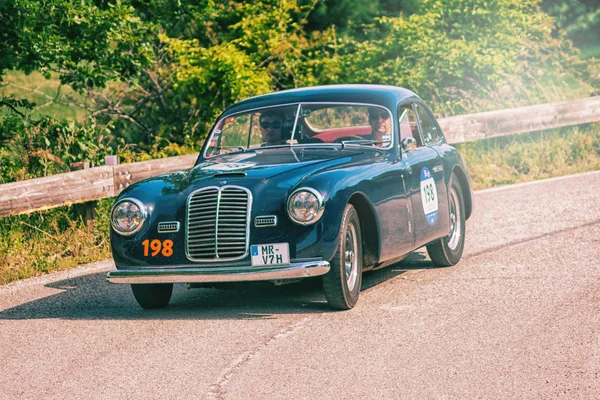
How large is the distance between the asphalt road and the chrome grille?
472 mm

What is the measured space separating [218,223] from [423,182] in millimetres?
2252

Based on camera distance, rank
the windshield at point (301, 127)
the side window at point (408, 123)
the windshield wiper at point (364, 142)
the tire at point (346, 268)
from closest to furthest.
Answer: the tire at point (346, 268) → the windshield wiper at point (364, 142) → the windshield at point (301, 127) → the side window at point (408, 123)

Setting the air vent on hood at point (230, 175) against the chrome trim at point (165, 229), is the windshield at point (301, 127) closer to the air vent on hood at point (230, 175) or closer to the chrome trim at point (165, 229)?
the air vent on hood at point (230, 175)

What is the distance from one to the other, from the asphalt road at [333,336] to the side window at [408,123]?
122cm

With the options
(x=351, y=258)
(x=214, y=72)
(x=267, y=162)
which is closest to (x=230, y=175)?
(x=267, y=162)

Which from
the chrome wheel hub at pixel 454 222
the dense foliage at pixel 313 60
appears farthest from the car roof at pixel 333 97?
the dense foliage at pixel 313 60

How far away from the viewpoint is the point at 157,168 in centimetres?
1227

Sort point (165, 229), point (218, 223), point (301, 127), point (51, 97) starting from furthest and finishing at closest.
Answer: point (51, 97) < point (301, 127) < point (165, 229) < point (218, 223)

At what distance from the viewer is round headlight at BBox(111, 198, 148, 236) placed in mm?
7777

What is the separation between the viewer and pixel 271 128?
29.5 feet

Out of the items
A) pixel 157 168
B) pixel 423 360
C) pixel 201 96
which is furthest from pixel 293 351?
pixel 201 96

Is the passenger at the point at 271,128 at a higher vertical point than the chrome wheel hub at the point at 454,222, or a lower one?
higher

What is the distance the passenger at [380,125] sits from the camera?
888 cm

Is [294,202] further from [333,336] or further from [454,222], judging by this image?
[454,222]
